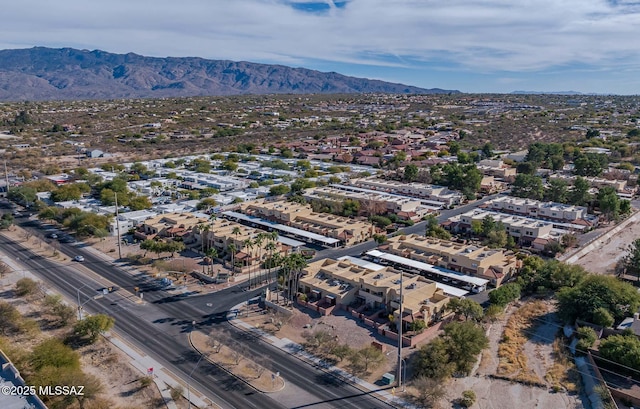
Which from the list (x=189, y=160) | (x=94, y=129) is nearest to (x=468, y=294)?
(x=189, y=160)

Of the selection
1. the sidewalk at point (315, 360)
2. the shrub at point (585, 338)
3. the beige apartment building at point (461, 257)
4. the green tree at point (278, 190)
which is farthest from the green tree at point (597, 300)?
the green tree at point (278, 190)

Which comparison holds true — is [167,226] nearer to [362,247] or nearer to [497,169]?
[362,247]

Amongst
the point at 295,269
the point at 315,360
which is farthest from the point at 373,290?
the point at 315,360

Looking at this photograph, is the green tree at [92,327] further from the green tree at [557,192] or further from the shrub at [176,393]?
the green tree at [557,192]

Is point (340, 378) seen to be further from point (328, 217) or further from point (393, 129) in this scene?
point (393, 129)

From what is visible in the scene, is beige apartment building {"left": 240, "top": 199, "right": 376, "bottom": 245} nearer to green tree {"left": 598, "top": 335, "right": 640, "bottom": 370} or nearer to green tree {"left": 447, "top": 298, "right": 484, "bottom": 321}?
green tree {"left": 447, "top": 298, "right": 484, "bottom": 321}
